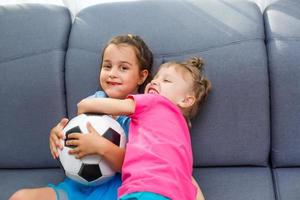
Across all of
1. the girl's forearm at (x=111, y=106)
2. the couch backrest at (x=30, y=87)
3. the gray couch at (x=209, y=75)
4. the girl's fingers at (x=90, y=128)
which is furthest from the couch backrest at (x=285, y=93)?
the couch backrest at (x=30, y=87)

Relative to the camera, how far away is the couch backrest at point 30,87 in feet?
5.32

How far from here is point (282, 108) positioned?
4.86 feet

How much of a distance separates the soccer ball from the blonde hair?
1.03ft

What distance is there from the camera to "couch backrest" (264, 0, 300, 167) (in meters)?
1.47

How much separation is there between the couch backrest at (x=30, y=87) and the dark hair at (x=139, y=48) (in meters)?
0.27

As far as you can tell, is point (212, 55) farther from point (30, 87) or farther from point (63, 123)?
point (30, 87)

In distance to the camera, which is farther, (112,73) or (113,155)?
(112,73)

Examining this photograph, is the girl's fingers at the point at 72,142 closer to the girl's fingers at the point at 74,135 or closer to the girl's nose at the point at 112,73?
the girl's fingers at the point at 74,135

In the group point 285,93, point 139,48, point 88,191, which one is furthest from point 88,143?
point 285,93

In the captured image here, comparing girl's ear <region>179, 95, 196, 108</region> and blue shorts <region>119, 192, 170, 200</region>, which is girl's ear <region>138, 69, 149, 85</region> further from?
blue shorts <region>119, 192, 170, 200</region>

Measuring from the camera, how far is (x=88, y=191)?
136 centimetres

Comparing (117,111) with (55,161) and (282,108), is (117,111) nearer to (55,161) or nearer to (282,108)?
(55,161)

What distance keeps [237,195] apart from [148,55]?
627 mm

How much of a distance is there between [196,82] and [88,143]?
0.47 m
